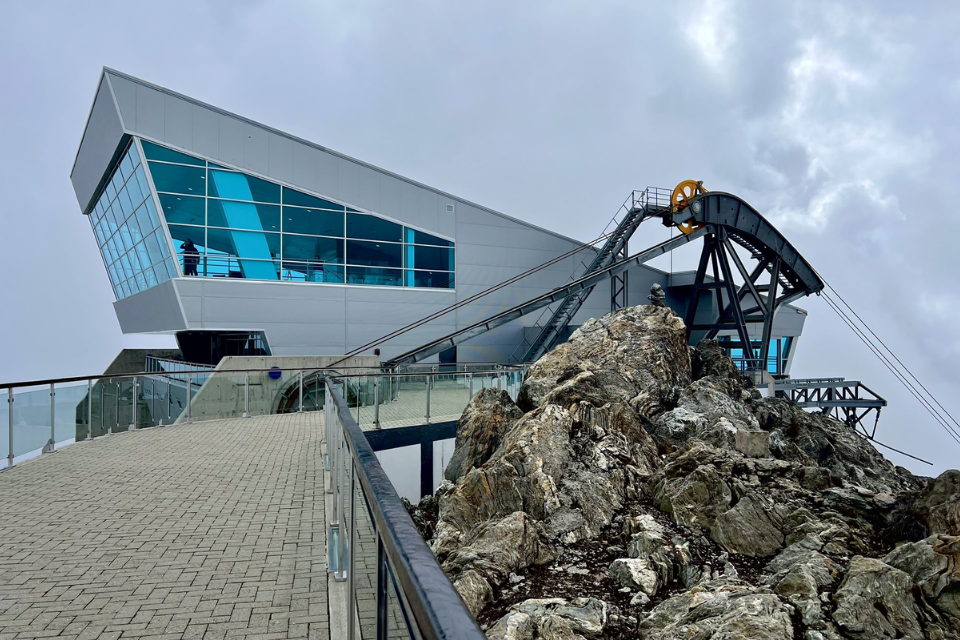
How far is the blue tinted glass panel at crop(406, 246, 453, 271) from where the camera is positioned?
86.5ft

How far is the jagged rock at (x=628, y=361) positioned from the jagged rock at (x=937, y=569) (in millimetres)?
6587

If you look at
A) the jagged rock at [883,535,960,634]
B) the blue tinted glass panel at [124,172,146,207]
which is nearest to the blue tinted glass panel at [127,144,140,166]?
the blue tinted glass panel at [124,172,146,207]

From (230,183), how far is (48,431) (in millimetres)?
14985

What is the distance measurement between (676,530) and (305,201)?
20432 mm

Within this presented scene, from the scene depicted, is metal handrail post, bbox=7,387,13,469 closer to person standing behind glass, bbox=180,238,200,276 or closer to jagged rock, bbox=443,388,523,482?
jagged rock, bbox=443,388,523,482

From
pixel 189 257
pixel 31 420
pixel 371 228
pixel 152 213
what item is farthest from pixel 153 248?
pixel 31 420

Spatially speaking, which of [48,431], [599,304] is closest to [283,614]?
[48,431]

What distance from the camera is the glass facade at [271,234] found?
2153 centimetres

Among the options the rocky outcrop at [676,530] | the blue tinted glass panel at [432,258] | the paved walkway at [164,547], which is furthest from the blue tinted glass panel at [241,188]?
the paved walkway at [164,547]

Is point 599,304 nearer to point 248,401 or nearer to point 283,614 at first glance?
point 248,401

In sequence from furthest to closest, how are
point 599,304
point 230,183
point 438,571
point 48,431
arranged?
point 599,304 → point 230,183 → point 48,431 → point 438,571

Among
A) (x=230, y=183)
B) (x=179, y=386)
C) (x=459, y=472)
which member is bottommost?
(x=459, y=472)

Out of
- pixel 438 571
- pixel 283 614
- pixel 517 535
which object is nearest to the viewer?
pixel 438 571

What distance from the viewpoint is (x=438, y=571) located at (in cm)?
131
